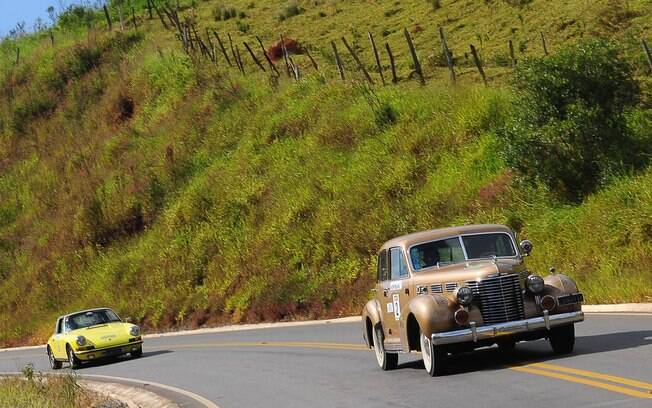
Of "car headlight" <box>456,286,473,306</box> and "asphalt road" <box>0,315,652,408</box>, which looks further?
"car headlight" <box>456,286,473,306</box>

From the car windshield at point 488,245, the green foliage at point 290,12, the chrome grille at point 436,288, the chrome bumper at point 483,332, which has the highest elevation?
the green foliage at point 290,12

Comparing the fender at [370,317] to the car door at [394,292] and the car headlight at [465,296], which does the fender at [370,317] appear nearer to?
the car door at [394,292]

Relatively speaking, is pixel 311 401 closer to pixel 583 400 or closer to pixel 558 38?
pixel 583 400

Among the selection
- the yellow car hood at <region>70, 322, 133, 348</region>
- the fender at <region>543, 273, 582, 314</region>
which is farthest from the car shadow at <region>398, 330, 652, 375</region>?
the yellow car hood at <region>70, 322, 133, 348</region>

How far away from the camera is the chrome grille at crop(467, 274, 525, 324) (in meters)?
13.2

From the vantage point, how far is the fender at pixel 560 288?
1355cm

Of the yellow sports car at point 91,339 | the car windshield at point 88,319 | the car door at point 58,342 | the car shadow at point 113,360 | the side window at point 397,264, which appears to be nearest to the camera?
the side window at point 397,264

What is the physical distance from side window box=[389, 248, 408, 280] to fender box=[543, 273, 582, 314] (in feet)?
6.26

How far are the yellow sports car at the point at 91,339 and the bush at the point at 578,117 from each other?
1089 cm

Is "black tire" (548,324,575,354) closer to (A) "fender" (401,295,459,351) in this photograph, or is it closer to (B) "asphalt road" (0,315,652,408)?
(B) "asphalt road" (0,315,652,408)

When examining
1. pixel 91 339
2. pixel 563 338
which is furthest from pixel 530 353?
pixel 91 339

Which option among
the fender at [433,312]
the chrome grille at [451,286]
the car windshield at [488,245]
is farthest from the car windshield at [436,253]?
the fender at [433,312]

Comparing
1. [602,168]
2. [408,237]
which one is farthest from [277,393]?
[602,168]

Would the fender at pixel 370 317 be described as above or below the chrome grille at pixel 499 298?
below
